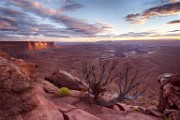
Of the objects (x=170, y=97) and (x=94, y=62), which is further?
(x=94, y=62)

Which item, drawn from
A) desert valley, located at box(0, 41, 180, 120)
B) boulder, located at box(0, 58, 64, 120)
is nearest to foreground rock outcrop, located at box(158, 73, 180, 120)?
desert valley, located at box(0, 41, 180, 120)

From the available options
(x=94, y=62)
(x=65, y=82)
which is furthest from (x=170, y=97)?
(x=94, y=62)

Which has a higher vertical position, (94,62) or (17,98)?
(17,98)

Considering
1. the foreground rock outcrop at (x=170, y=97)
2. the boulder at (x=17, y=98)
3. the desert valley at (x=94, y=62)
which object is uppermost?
the boulder at (x=17, y=98)

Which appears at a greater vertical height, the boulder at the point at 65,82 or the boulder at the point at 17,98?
the boulder at the point at 17,98

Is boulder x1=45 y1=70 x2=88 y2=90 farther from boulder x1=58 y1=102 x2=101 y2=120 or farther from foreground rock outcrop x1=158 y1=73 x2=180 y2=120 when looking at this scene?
boulder x1=58 y1=102 x2=101 y2=120

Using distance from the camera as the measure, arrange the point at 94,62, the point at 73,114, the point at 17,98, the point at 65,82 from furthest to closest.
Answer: the point at 94,62 < the point at 65,82 < the point at 73,114 < the point at 17,98

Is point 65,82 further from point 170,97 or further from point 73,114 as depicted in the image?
point 73,114

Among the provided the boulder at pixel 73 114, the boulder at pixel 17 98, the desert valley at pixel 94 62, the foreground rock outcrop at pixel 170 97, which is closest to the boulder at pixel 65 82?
the desert valley at pixel 94 62

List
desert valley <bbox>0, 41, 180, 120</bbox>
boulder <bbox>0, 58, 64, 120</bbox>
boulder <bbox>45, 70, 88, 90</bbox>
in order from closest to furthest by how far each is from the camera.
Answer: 1. boulder <bbox>0, 58, 64, 120</bbox>
2. boulder <bbox>45, 70, 88, 90</bbox>
3. desert valley <bbox>0, 41, 180, 120</bbox>

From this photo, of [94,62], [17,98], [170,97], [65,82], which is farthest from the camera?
Answer: [94,62]

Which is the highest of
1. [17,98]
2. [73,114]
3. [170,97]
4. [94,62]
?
[17,98]

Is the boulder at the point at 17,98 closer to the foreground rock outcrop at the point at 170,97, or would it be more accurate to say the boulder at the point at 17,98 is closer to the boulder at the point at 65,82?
the foreground rock outcrop at the point at 170,97

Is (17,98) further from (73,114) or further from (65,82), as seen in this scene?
(65,82)
